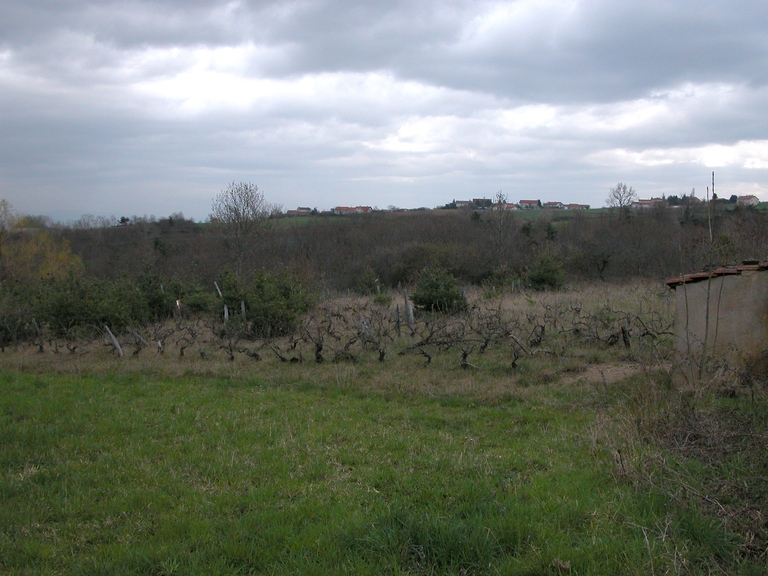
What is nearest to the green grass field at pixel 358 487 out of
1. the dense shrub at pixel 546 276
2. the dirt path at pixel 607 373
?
the dirt path at pixel 607 373

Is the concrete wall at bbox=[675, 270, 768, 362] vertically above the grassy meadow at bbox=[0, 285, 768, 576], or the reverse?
the concrete wall at bbox=[675, 270, 768, 362]

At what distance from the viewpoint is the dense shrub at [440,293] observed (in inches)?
690

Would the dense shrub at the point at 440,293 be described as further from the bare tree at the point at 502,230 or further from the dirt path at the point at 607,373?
the bare tree at the point at 502,230

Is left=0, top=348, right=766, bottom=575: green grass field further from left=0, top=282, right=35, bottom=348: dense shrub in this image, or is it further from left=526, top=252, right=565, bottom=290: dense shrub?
left=526, top=252, right=565, bottom=290: dense shrub

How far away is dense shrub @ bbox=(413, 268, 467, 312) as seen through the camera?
1752 cm

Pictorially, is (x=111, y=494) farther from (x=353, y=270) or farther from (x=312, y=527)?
(x=353, y=270)

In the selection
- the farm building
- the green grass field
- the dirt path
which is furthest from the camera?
the dirt path

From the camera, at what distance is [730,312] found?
8312 mm

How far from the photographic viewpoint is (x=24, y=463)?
578 centimetres

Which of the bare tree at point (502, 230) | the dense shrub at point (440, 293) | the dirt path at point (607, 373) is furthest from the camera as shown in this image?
the bare tree at point (502, 230)

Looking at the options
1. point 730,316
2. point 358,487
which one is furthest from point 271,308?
point 358,487

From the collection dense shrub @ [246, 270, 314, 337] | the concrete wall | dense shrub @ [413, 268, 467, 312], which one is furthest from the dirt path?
dense shrub @ [246, 270, 314, 337]

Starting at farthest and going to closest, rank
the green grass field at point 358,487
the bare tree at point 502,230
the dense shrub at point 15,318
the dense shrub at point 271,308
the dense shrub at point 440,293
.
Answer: the bare tree at point 502,230, the dense shrub at point 440,293, the dense shrub at point 15,318, the dense shrub at point 271,308, the green grass field at point 358,487

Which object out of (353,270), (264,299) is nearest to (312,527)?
(264,299)
